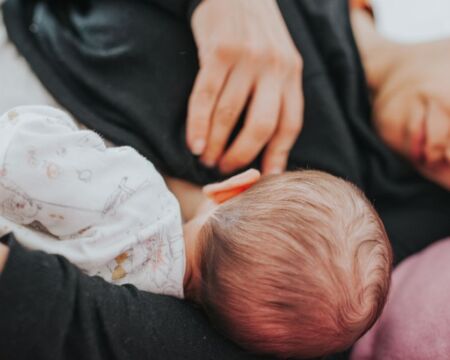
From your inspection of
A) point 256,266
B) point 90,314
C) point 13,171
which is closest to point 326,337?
point 256,266

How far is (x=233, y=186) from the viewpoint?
0.70 meters

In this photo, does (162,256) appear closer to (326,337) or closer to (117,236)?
(117,236)

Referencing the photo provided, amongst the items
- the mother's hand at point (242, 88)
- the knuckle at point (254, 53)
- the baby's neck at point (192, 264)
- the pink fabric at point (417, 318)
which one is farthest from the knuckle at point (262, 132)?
the pink fabric at point (417, 318)

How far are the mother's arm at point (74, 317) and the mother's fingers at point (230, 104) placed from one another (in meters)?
0.32

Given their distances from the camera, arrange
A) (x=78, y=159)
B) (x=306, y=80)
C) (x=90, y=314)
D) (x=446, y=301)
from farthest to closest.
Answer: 1. (x=306, y=80)
2. (x=446, y=301)
3. (x=78, y=159)
4. (x=90, y=314)

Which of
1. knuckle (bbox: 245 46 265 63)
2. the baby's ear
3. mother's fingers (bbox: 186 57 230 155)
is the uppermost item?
knuckle (bbox: 245 46 265 63)

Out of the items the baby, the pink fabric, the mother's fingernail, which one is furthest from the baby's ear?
the pink fabric

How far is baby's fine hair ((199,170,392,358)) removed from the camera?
1.94ft

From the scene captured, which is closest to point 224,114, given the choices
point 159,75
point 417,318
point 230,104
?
point 230,104

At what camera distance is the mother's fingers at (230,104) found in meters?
0.83

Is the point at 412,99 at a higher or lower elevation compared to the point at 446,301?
higher

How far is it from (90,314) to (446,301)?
0.52 metres

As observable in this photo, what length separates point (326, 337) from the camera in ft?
2.00

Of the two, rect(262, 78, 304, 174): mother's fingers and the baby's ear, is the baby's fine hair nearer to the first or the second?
the baby's ear
